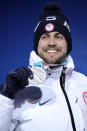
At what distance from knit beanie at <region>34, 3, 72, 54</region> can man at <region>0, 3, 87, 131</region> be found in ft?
0.14

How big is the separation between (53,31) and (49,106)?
1170 mm

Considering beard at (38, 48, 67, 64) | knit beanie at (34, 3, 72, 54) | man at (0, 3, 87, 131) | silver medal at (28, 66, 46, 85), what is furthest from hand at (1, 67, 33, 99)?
knit beanie at (34, 3, 72, 54)

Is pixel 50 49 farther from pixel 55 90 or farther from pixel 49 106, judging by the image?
pixel 49 106

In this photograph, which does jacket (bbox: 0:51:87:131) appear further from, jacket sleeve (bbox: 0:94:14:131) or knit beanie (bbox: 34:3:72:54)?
knit beanie (bbox: 34:3:72:54)

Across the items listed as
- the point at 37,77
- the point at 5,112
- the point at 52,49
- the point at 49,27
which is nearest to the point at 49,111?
the point at 37,77

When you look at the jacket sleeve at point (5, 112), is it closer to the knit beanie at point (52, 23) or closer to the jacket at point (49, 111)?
the jacket at point (49, 111)

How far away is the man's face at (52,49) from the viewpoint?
9.72 feet

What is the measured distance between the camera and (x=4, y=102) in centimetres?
216

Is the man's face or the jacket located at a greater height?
the man's face

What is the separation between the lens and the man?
222cm

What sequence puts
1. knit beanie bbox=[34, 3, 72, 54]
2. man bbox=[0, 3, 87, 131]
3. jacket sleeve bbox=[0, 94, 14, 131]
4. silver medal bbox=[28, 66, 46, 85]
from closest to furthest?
jacket sleeve bbox=[0, 94, 14, 131] < man bbox=[0, 3, 87, 131] < silver medal bbox=[28, 66, 46, 85] < knit beanie bbox=[34, 3, 72, 54]

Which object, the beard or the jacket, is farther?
the beard

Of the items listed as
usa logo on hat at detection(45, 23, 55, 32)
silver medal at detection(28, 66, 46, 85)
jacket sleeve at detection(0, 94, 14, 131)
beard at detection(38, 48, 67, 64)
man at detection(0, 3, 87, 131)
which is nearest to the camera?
jacket sleeve at detection(0, 94, 14, 131)

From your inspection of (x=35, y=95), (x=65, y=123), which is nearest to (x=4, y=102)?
(x=35, y=95)
